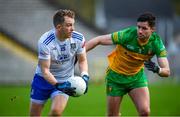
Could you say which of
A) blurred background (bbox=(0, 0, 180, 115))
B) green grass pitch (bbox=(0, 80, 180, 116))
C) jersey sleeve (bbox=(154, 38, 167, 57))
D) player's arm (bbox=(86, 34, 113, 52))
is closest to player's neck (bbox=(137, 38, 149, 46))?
jersey sleeve (bbox=(154, 38, 167, 57))

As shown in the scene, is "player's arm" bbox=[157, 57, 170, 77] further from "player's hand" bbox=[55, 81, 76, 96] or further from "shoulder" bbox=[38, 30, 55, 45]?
"shoulder" bbox=[38, 30, 55, 45]

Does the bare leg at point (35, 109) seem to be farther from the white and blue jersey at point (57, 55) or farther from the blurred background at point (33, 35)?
the blurred background at point (33, 35)

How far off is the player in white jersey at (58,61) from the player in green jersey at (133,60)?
595mm

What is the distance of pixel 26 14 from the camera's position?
32.3 m

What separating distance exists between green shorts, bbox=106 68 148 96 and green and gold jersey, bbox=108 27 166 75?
0.07 meters

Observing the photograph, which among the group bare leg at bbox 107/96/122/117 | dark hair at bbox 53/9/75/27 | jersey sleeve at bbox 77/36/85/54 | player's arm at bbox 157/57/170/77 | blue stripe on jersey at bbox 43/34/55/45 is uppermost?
dark hair at bbox 53/9/75/27

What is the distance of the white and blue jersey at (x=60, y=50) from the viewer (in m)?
11.5

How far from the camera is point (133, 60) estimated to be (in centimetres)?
1245

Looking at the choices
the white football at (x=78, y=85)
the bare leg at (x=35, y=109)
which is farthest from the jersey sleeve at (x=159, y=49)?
the bare leg at (x=35, y=109)

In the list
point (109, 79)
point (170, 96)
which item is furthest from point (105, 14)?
point (109, 79)

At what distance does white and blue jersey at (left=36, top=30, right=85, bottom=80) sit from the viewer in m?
11.5

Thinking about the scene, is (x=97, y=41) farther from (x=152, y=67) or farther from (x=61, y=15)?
(x=61, y=15)

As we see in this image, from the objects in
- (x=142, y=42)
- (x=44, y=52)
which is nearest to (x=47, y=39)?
(x=44, y=52)

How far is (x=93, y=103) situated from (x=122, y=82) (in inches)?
359
